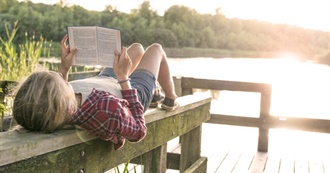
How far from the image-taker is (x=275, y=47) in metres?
47.8

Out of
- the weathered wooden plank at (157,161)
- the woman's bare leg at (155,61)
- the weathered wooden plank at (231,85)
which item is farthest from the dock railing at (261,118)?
the weathered wooden plank at (157,161)

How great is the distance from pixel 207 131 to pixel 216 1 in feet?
171

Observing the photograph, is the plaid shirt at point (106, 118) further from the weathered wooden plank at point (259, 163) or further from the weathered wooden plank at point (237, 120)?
the weathered wooden plank at point (237, 120)

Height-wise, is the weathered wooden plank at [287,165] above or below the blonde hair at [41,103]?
below

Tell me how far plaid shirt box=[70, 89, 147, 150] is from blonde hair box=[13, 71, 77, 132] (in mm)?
99

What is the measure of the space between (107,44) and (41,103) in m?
0.50

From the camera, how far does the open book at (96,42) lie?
2.29m

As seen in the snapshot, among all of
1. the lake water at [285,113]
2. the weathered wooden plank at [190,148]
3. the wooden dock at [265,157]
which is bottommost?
the lake water at [285,113]

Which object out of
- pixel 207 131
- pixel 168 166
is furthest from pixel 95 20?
pixel 168 166

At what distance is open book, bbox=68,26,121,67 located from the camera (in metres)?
2.29

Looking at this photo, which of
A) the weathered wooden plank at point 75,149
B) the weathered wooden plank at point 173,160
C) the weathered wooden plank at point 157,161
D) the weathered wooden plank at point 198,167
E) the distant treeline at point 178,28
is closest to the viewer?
the weathered wooden plank at point 75,149

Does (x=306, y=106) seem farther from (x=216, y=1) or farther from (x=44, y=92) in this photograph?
(x=216, y=1)

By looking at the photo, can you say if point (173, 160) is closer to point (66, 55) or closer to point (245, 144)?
point (66, 55)

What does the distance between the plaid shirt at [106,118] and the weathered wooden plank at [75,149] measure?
0.18 ft
